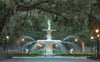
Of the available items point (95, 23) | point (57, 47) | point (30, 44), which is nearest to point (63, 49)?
point (57, 47)

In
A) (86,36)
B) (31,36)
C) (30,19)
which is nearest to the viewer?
(30,19)

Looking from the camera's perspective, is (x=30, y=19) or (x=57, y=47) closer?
(x=30, y=19)

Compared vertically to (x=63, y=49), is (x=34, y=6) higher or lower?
higher

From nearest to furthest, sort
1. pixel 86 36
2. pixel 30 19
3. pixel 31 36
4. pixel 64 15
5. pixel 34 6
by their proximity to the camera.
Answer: pixel 34 6, pixel 64 15, pixel 30 19, pixel 86 36, pixel 31 36

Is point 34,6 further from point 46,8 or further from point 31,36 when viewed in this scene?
point 31,36

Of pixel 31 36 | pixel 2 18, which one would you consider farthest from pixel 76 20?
pixel 31 36

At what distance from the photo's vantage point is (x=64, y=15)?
123 feet

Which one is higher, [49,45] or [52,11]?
[52,11]

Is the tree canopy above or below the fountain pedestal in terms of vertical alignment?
above

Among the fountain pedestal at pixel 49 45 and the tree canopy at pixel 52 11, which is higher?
the tree canopy at pixel 52 11

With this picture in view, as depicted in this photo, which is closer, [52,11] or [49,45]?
[52,11]

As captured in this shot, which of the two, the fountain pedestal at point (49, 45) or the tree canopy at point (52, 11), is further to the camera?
the fountain pedestal at point (49, 45)

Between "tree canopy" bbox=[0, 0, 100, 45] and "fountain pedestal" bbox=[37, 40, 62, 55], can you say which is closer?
"tree canopy" bbox=[0, 0, 100, 45]

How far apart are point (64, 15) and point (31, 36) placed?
39.5m
